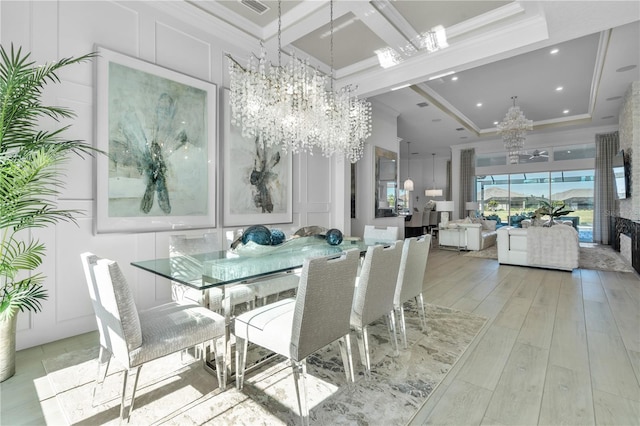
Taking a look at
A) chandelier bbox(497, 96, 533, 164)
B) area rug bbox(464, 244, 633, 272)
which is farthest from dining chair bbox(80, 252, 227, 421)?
chandelier bbox(497, 96, 533, 164)

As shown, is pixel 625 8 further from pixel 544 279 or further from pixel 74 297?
pixel 74 297

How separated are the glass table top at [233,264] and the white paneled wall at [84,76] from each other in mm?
749

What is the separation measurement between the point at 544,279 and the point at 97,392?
560 cm

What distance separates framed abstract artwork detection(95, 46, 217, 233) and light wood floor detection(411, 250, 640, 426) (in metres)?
2.82

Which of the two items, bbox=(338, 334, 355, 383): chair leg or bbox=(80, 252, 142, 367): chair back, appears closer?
bbox=(80, 252, 142, 367): chair back

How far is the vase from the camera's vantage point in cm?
196

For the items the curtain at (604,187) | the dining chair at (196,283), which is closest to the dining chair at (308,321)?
the dining chair at (196,283)

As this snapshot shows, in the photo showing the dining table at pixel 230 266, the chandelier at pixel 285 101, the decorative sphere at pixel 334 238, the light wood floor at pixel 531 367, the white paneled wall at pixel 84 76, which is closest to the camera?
the light wood floor at pixel 531 367

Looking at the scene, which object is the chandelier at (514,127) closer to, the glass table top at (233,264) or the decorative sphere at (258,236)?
the glass table top at (233,264)

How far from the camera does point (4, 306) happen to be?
190cm

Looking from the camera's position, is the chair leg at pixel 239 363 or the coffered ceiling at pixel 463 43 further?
the coffered ceiling at pixel 463 43

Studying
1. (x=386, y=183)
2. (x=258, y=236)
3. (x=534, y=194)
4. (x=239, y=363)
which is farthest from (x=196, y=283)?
(x=534, y=194)

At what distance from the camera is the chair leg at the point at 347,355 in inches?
72.5

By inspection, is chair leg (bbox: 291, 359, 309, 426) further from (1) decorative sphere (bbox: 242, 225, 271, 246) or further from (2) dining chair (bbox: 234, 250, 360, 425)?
(1) decorative sphere (bbox: 242, 225, 271, 246)
